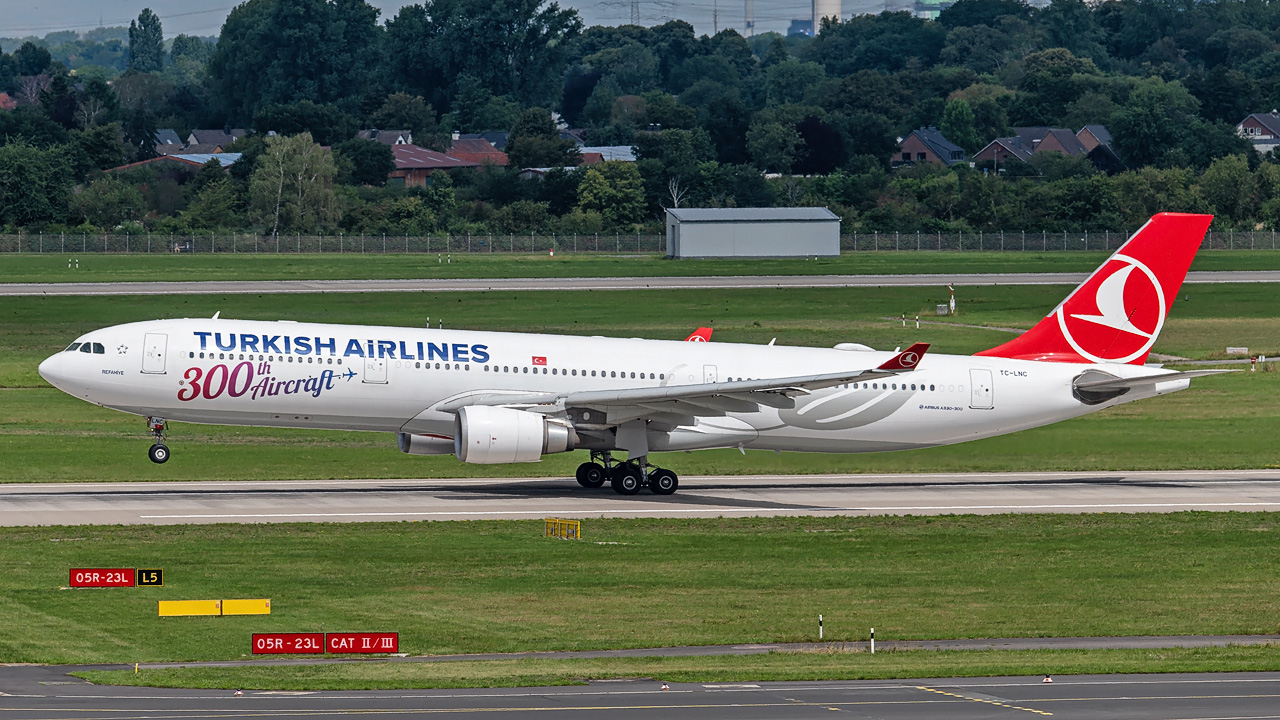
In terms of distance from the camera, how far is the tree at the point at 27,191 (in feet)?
554

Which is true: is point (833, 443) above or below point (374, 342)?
below

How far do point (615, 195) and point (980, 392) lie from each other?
13103 cm

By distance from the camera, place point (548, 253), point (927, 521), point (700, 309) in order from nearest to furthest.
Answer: point (927, 521) < point (700, 309) < point (548, 253)

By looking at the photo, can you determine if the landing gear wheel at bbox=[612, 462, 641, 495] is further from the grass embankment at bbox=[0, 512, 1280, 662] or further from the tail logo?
the tail logo

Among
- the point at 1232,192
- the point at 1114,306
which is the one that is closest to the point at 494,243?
the point at 1232,192

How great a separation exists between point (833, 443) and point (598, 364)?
23.7 ft

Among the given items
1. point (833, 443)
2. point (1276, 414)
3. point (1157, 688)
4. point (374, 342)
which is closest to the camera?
point (1157, 688)

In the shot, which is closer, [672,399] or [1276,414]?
[672,399]

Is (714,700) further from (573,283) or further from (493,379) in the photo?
(573,283)

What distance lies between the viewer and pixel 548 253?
154375 mm

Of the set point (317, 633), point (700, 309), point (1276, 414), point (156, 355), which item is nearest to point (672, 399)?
point (156, 355)

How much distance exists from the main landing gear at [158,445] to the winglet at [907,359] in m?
18.7

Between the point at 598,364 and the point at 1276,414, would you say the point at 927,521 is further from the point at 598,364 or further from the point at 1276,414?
the point at 1276,414

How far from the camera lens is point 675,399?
44.2 m
